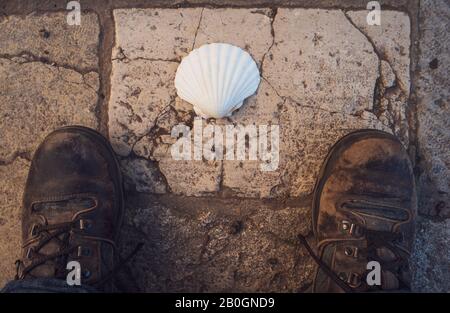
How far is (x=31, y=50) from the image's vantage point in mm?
1892

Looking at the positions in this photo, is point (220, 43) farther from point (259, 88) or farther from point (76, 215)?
point (76, 215)

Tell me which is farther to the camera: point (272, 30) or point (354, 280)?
point (272, 30)

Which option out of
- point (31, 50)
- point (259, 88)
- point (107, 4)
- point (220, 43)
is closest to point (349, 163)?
point (259, 88)

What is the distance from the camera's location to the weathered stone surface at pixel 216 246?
6.00 ft

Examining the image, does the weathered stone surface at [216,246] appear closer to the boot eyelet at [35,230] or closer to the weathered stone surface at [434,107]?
the boot eyelet at [35,230]

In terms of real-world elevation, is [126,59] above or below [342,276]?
above

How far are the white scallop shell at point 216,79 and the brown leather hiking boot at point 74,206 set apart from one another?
41cm

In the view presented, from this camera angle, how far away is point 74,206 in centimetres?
174

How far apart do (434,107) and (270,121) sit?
2.29ft

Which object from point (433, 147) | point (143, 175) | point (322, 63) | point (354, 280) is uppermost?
point (322, 63)

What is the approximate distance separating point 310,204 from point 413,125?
0.55m

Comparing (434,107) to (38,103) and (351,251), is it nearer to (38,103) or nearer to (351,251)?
(351,251)

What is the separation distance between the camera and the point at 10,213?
1883 mm

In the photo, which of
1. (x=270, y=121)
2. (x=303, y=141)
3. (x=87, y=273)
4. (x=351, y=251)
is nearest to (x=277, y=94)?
(x=270, y=121)
